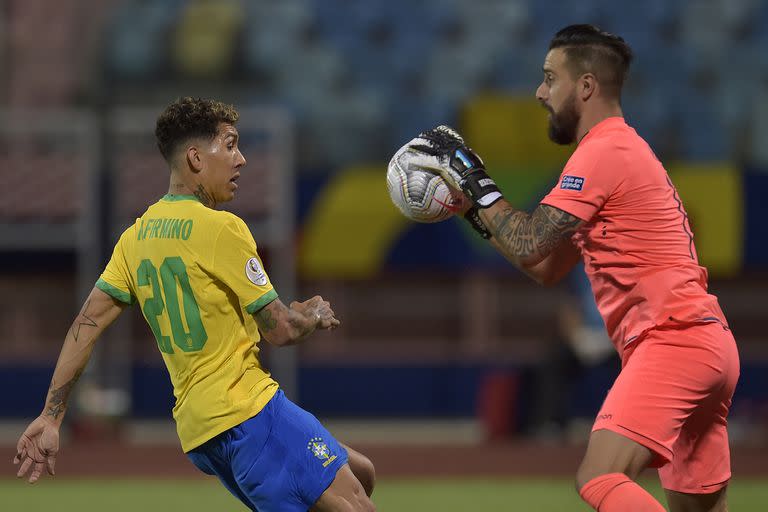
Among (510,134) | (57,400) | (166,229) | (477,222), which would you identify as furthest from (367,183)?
(166,229)

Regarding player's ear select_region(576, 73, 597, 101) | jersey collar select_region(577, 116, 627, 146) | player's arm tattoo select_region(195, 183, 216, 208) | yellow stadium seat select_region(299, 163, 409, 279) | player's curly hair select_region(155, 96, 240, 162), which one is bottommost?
yellow stadium seat select_region(299, 163, 409, 279)

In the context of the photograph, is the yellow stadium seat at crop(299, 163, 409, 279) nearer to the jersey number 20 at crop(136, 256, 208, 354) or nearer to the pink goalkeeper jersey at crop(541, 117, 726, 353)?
the pink goalkeeper jersey at crop(541, 117, 726, 353)

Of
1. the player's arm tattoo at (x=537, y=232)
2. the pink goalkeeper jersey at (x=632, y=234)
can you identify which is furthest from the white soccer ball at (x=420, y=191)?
the pink goalkeeper jersey at (x=632, y=234)

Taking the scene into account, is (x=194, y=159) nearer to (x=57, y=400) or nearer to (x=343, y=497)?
(x=57, y=400)

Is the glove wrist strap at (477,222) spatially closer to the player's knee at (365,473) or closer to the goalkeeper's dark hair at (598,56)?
the goalkeeper's dark hair at (598,56)

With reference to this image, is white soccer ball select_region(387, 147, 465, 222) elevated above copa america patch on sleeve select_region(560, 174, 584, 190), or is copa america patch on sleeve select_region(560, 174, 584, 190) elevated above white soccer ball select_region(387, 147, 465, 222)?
copa america patch on sleeve select_region(560, 174, 584, 190)

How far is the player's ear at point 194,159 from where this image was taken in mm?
4691

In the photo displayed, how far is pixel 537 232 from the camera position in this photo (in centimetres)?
473

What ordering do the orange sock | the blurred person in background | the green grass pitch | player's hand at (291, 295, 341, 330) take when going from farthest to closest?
the blurred person in background → the green grass pitch → player's hand at (291, 295, 341, 330) → the orange sock

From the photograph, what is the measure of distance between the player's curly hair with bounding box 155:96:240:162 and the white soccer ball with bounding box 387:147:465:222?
2.46 feet

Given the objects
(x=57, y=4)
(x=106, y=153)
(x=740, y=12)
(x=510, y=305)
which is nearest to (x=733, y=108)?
(x=740, y=12)

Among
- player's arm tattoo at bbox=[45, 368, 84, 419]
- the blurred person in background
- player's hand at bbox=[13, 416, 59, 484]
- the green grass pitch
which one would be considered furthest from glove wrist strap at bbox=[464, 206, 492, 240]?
the blurred person in background

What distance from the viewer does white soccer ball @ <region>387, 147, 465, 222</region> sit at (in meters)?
5.06

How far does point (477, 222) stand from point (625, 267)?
23.0 inches
